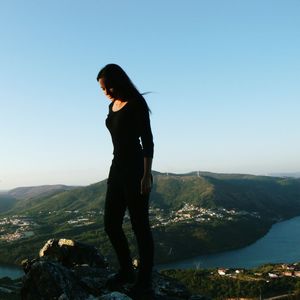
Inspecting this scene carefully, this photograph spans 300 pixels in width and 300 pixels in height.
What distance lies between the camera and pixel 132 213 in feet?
15.0

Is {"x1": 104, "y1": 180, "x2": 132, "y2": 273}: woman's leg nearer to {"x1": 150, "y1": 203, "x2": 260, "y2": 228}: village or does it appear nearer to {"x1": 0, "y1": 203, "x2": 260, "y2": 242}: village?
{"x1": 0, "y1": 203, "x2": 260, "y2": 242}: village

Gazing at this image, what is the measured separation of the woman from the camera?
4508 millimetres

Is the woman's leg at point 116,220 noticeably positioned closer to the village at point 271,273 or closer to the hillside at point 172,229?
the village at point 271,273

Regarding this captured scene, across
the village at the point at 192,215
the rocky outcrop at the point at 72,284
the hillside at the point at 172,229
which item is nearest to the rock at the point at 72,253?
the rocky outcrop at the point at 72,284

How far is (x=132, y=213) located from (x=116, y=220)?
1.03 ft

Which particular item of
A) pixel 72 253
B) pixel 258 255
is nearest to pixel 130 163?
pixel 72 253

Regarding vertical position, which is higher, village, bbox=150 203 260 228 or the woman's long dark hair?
the woman's long dark hair

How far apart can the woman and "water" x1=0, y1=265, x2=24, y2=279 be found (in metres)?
93.8

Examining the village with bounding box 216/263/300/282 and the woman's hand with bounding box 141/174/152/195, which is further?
the village with bounding box 216/263/300/282

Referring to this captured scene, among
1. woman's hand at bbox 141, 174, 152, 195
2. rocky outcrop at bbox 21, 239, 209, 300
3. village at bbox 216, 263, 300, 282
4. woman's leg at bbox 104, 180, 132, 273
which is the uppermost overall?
woman's hand at bbox 141, 174, 152, 195

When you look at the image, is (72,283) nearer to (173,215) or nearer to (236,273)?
(236,273)

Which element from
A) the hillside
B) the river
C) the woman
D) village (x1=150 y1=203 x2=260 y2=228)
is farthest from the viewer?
village (x1=150 y1=203 x2=260 y2=228)

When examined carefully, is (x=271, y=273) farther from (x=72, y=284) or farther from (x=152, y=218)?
(x=152, y=218)

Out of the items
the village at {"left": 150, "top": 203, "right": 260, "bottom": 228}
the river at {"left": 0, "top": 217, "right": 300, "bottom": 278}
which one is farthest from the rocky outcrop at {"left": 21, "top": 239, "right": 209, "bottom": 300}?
the village at {"left": 150, "top": 203, "right": 260, "bottom": 228}
